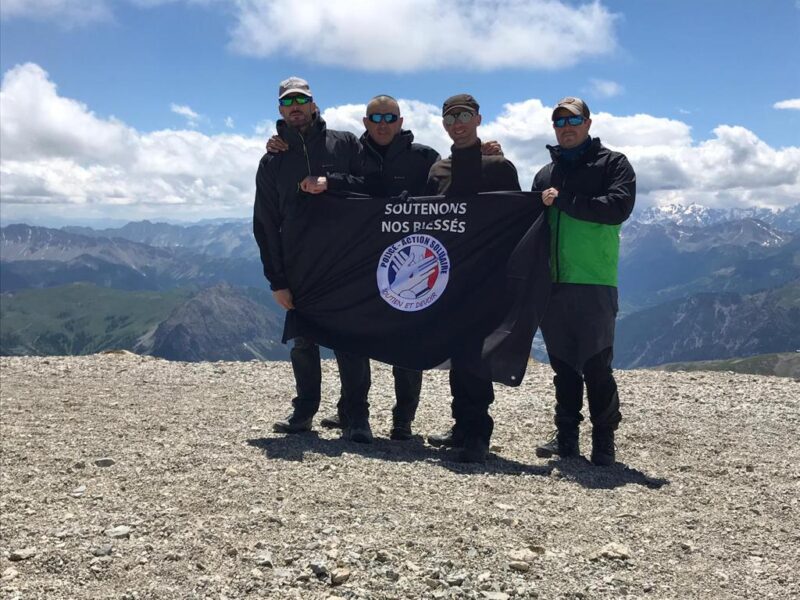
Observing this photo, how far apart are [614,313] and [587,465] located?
2.15 m

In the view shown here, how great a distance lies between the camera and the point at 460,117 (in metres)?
8.50

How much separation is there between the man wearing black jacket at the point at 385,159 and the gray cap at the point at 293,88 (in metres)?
0.65

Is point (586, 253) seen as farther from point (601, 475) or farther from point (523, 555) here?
point (523, 555)

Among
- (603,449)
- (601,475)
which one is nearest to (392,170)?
(603,449)

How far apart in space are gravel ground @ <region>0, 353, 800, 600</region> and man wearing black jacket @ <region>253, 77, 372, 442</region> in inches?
25.1

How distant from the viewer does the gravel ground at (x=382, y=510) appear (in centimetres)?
559

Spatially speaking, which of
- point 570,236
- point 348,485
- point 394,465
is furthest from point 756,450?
point 348,485

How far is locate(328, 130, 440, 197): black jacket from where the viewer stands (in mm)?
9578

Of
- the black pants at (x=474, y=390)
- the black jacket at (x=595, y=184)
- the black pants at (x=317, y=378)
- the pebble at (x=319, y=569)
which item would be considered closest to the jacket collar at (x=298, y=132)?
the black pants at (x=317, y=378)

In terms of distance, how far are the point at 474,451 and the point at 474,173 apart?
387 centimetres

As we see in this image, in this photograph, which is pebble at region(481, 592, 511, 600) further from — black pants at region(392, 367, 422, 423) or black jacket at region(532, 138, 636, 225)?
black pants at region(392, 367, 422, 423)

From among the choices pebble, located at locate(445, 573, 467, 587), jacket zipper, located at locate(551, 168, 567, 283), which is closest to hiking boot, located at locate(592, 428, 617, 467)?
jacket zipper, located at locate(551, 168, 567, 283)

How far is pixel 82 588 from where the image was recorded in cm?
559

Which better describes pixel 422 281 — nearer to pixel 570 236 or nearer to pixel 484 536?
pixel 570 236
